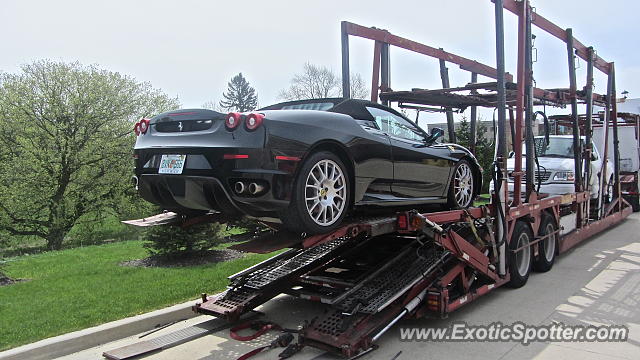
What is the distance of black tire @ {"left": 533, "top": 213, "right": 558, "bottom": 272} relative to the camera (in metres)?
7.21

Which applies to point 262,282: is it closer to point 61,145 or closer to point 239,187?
point 239,187

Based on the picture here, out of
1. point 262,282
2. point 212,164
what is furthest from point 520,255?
point 212,164

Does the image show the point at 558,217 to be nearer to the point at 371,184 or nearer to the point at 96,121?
the point at 371,184

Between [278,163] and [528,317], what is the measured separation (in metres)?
3.30

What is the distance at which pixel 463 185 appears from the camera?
634cm

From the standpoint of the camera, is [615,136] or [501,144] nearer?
[501,144]

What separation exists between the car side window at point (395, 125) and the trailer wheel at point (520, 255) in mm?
1950

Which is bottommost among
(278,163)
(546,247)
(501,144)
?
(546,247)

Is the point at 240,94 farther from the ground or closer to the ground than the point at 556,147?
farther from the ground

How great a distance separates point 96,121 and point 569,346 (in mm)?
19618

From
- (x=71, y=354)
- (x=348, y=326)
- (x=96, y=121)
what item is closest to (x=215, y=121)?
(x=348, y=326)

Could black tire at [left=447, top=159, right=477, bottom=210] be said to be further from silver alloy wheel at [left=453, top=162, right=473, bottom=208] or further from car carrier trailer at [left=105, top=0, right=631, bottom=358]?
car carrier trailer at [left=105, top=0, right=631, bottom=358]

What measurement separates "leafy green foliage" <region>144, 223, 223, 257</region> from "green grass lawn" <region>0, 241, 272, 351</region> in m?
0.62

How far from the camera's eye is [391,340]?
15.1 ft
